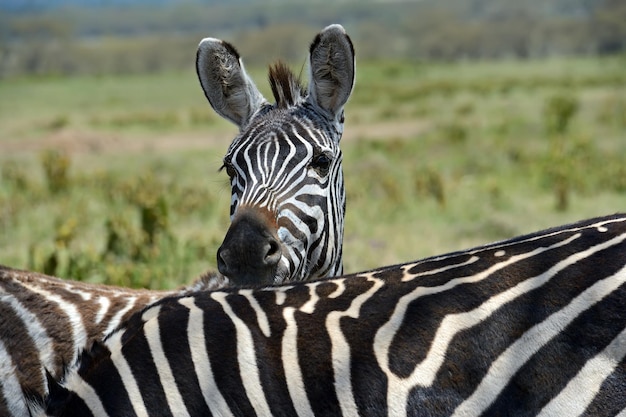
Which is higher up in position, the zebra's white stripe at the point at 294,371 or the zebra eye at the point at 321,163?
the zebra eye at the point at 321,163

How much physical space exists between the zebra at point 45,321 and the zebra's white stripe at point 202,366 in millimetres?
1047

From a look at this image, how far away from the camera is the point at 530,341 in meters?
2.45

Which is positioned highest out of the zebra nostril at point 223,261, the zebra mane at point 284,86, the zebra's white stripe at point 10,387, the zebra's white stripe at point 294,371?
the zebra mane at point 284,86

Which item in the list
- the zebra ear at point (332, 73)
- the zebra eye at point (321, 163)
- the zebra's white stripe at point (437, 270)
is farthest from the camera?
the zebra ear at point (332, 73)

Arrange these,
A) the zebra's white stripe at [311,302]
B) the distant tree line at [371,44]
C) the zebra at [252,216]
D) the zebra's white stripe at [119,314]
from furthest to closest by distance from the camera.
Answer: the distant tree line at [371,44]
the zebra's white stripe at [119,314]
the zebra at [252,216]
the zebra's white stripe at [311,302]

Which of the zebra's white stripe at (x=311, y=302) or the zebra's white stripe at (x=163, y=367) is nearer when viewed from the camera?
the zebra's white stripe at (x=163, y=367)

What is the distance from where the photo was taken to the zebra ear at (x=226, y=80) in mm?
4344

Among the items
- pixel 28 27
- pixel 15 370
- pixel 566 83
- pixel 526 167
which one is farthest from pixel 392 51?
pixel 15 370

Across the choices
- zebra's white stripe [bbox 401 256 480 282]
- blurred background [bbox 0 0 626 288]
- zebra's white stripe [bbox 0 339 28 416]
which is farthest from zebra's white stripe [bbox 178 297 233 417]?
blurred background [bbox 0 0 626 288]

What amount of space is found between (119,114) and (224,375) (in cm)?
3203

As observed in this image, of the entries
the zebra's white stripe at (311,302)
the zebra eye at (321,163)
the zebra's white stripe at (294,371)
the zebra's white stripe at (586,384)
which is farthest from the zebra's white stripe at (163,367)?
the zebra eye at (321,163)

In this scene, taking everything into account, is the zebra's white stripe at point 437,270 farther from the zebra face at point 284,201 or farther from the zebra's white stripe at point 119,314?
the zebra's white stripe at point 119,314

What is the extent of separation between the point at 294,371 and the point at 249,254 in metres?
1.17

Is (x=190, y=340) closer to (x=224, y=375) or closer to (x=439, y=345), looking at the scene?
(x=224, y=375)
